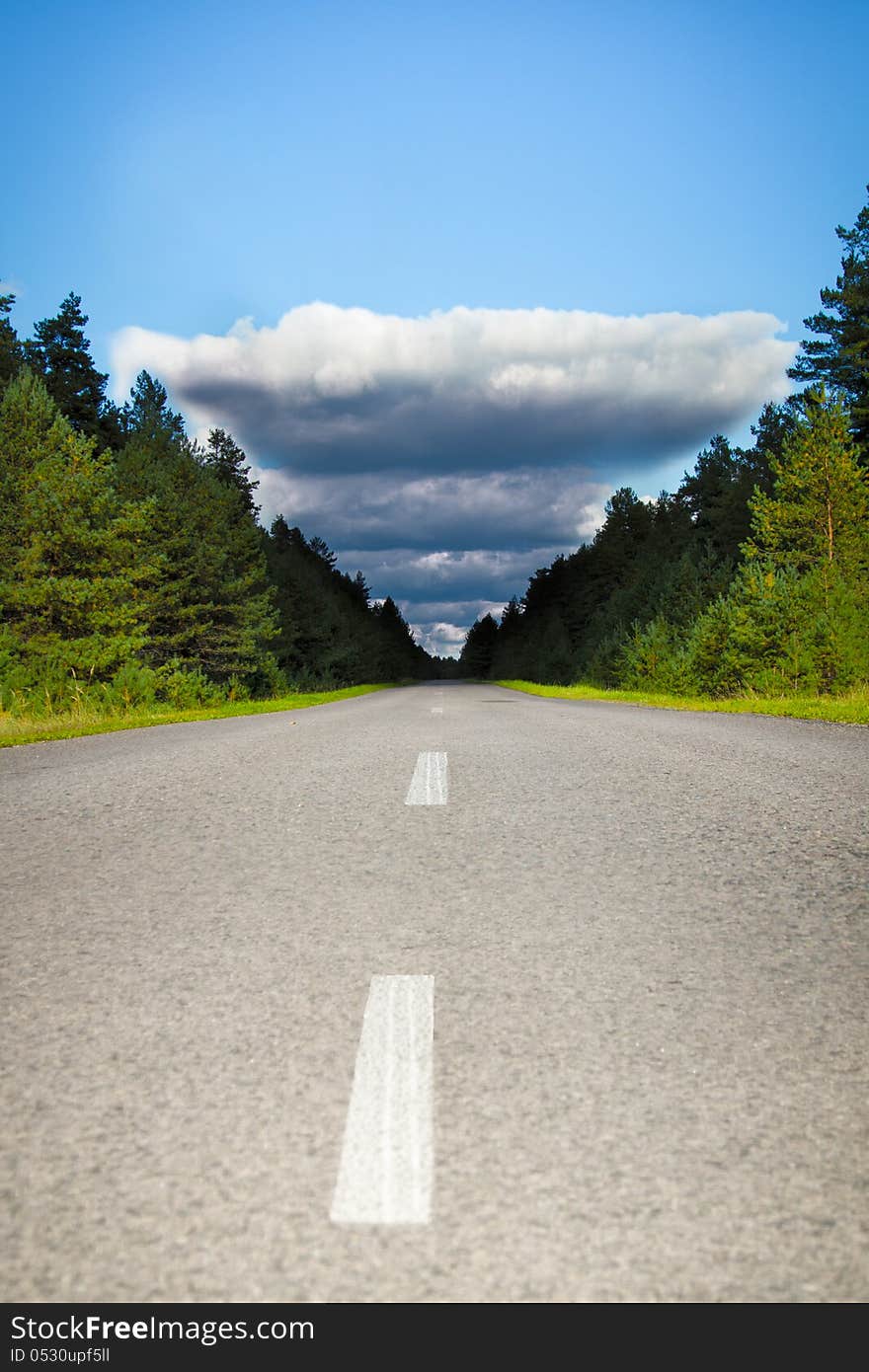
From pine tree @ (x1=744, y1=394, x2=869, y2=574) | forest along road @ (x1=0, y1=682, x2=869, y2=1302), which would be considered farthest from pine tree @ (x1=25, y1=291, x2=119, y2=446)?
forest along road @ (x1=0, y1=682, x2=869, y2=1302)

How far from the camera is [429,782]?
20.3 ft

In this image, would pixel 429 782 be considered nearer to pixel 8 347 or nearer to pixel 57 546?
pixel 57 546

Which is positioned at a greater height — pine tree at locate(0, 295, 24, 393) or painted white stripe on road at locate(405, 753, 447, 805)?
pine tree at locate(0, 295, 24, 393)

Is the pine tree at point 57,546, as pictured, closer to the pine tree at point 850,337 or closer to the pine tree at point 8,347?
the pine tree at point 8,347

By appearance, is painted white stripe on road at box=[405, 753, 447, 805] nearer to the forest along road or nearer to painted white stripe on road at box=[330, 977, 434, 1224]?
the forest along road

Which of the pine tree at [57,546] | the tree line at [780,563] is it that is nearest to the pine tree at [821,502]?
the tree line at [780,563]

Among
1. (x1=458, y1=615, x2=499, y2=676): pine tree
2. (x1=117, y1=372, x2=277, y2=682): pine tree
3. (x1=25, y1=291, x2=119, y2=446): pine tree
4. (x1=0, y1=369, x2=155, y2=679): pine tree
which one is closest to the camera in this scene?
(x1=0, y1=369, x2=155, y2=679): pine tree

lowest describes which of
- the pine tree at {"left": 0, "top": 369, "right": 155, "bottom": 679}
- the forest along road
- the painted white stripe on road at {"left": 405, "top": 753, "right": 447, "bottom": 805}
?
the forest along road

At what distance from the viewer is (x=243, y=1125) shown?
68.9 inches

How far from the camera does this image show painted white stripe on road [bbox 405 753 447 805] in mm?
5461

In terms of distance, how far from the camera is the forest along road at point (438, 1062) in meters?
1.38

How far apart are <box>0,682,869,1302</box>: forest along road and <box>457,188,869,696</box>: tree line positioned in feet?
58.5
